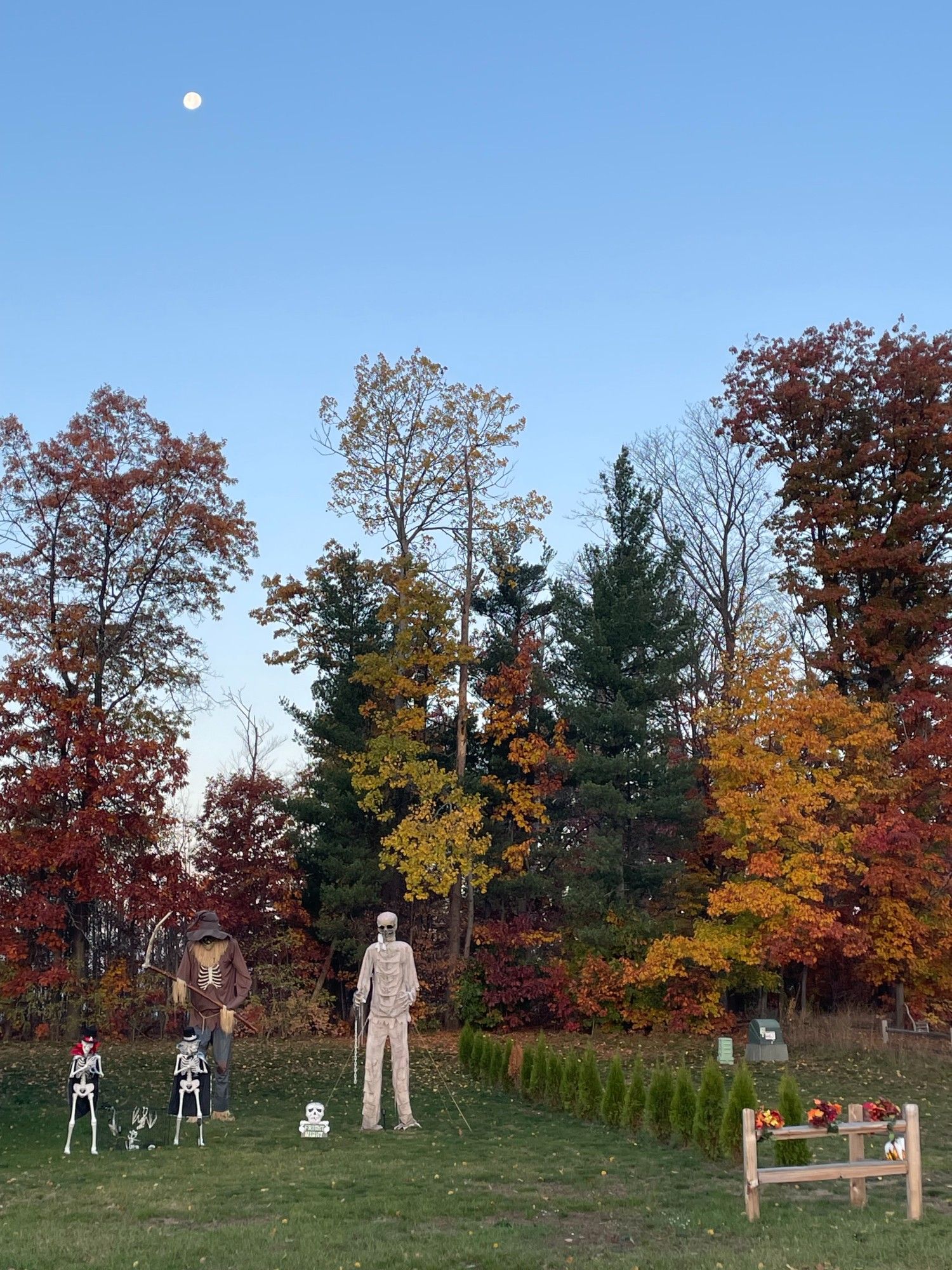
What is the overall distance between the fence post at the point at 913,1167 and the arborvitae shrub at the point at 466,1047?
10.6 metres

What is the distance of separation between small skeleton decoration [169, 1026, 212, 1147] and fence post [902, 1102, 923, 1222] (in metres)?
6.86

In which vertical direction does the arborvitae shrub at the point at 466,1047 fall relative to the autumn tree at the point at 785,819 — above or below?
below

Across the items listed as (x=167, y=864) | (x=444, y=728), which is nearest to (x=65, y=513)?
(x=167, y=864)

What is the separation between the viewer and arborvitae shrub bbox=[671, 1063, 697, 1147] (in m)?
11.8

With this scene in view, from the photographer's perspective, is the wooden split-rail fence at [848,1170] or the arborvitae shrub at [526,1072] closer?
the wooden split-rail fence at [848,1170]

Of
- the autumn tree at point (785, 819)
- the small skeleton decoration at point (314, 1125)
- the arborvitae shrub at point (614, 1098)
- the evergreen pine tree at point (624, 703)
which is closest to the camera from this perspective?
the small skeleton decoration at point (314, 1125)

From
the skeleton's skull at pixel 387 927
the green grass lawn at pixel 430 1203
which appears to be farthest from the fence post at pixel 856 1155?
the skeleton's skull at pixel 387 927

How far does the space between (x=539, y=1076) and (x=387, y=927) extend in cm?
332

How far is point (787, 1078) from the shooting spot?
10125mm

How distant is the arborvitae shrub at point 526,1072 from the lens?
50.9 feet

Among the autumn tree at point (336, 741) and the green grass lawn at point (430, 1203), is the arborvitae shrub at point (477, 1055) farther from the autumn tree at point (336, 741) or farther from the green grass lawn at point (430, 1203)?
the autumn tree at point (336, 741)

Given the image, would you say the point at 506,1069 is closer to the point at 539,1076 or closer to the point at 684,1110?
the point at 539,1076

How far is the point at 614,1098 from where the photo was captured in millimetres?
13344

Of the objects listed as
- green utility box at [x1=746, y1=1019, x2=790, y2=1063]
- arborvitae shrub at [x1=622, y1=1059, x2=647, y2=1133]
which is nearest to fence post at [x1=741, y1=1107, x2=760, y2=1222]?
arborvitae shrub at [x1=622, y1=1059, x2=647, y2=1133]
